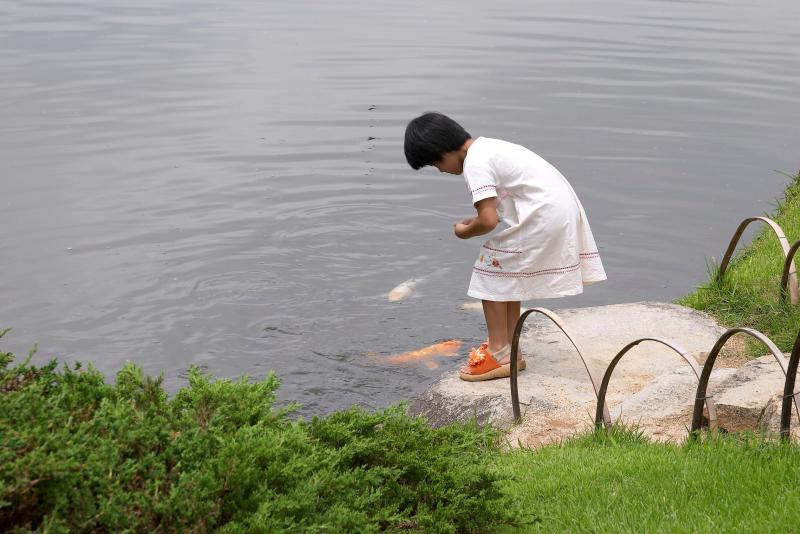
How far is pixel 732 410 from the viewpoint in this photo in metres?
5.01

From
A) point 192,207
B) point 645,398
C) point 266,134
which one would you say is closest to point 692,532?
point 645,398

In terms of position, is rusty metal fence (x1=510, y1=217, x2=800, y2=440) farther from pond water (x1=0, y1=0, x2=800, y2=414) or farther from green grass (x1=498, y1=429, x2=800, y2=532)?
pond water (x1=0, y1=0, x2=800, y2=414)

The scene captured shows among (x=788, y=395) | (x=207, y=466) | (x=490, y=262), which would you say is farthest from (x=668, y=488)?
(x=490, y=262)

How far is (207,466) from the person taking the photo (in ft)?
10.0

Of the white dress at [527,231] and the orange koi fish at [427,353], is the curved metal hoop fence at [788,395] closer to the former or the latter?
the white dress at [527,231]

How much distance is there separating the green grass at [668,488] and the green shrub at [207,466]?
0.33 m

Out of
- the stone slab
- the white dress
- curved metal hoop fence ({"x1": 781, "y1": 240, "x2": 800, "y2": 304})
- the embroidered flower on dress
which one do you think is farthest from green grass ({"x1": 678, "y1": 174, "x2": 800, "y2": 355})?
the embroidered flower on dress

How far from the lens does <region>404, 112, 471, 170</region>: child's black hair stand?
6.13 metres

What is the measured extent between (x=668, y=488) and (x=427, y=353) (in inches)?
151

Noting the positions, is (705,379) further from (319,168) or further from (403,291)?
(319,168)

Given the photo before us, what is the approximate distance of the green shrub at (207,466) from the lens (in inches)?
109

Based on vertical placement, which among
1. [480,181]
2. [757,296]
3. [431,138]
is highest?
[431,138]

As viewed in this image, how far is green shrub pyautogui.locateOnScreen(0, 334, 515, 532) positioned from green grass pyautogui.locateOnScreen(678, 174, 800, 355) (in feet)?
11.1

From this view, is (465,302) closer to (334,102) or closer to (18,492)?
(18,492)
